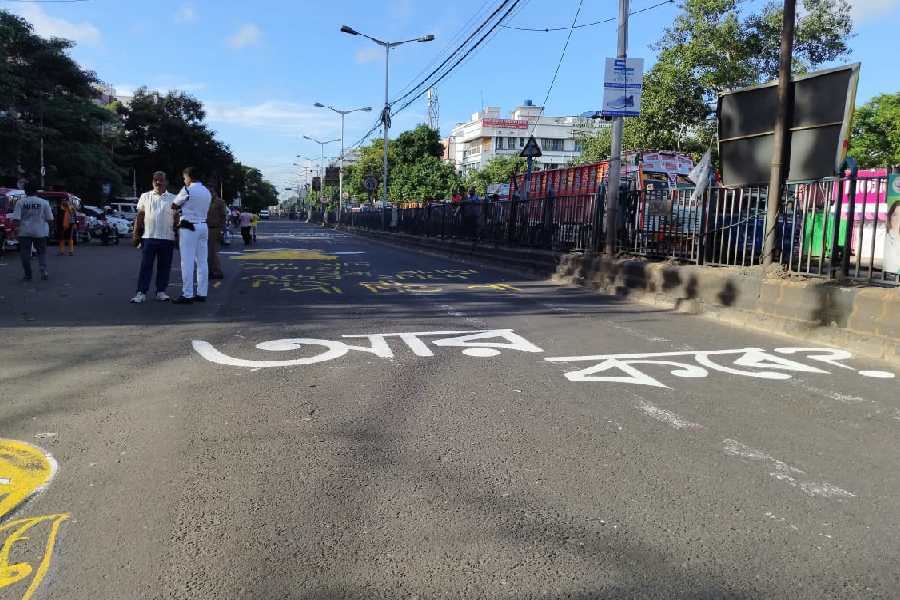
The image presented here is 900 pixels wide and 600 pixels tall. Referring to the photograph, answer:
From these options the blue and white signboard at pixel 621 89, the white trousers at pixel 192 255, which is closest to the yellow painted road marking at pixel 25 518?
the white trousers at pixel 192 255

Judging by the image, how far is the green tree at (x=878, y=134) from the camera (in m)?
32.8

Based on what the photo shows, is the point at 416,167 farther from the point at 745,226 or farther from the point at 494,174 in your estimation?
the point at 745,226

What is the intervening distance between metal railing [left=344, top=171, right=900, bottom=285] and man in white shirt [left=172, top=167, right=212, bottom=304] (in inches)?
282

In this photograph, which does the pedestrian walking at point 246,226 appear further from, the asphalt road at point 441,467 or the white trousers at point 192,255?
the asphalt road at point 441,467

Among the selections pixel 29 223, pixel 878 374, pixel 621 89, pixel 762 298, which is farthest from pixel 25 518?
pixel 621 89

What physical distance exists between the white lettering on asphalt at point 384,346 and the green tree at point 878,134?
31.5 meters

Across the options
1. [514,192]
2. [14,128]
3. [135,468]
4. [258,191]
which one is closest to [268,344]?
[135,468]

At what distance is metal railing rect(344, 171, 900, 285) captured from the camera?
7.82 metres

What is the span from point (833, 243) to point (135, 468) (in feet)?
24.9

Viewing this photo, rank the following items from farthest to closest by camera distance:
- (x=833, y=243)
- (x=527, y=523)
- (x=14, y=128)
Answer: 1. (x=14, y=128)
2. (x=833, y=243)
3. (x=527, y=523)

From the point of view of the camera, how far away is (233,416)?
15.1ft

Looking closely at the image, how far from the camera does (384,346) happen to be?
23.0 ft

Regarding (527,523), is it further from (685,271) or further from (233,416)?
(685,271)

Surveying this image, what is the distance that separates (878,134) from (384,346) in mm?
35734
